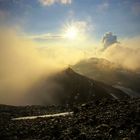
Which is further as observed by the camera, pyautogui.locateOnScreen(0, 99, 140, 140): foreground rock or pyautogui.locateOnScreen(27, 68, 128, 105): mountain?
pyautogui.locateOnScreen(27, 68, 128, 105): mountain

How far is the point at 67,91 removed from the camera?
129 m

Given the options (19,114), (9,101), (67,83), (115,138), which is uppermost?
(67,83)

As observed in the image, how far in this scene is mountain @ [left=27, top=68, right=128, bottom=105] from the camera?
11900 cm

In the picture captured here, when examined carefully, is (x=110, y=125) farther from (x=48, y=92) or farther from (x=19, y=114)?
(x=48, y=92)

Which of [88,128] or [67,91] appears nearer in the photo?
[88,128]

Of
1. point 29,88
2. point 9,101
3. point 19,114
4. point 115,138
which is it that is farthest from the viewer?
point 29,88

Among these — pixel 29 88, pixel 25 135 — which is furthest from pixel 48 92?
pixel 25 135

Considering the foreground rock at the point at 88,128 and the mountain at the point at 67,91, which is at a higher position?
the mountain at the point at 67,91

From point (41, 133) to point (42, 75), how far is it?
122 m

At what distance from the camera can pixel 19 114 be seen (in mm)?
55719

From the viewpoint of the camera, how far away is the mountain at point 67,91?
11900 cm

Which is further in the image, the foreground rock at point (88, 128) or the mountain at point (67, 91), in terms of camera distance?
the mountain at point (67, 91)

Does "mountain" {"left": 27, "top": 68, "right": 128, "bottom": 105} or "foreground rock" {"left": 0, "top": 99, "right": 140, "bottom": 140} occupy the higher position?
"mountain" {"left": 27, "top": 68, "right": 128, "bottom": 105}

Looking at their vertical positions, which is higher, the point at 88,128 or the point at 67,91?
the point at 67,91
